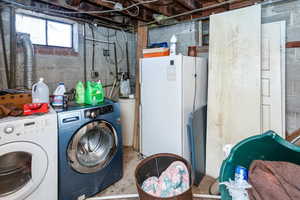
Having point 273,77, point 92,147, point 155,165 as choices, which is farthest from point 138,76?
point 273,77

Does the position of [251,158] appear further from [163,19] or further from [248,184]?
[163,19]

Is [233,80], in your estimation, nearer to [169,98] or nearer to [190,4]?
[169,98]

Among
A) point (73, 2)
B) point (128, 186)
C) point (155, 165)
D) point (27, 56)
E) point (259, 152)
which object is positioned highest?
point (73, 2)

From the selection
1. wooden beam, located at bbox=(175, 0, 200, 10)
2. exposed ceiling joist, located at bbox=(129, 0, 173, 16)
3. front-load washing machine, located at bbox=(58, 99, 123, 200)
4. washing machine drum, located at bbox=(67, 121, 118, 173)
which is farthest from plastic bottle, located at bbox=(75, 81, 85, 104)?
wooden beam, located at bbox=(175, 0, 200, 10)

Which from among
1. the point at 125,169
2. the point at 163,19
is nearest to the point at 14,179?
the point at 125,169

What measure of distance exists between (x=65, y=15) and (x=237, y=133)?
8.98 feet

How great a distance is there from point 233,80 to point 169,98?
0.76m

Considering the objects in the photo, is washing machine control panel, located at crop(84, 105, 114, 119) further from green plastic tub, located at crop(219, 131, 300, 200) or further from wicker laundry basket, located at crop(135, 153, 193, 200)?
green plastic tub, located at crop(219, 131, 300, 200)

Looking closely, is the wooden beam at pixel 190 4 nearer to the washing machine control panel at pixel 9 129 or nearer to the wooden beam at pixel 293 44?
the wooden beam at pixel 293 44

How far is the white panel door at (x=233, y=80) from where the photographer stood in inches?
72.8

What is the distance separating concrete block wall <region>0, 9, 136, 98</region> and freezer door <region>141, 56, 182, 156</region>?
1.04m

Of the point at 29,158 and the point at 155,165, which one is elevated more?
the point at 29,158

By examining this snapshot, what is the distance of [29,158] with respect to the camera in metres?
1.42

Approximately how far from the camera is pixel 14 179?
1.41 metres
